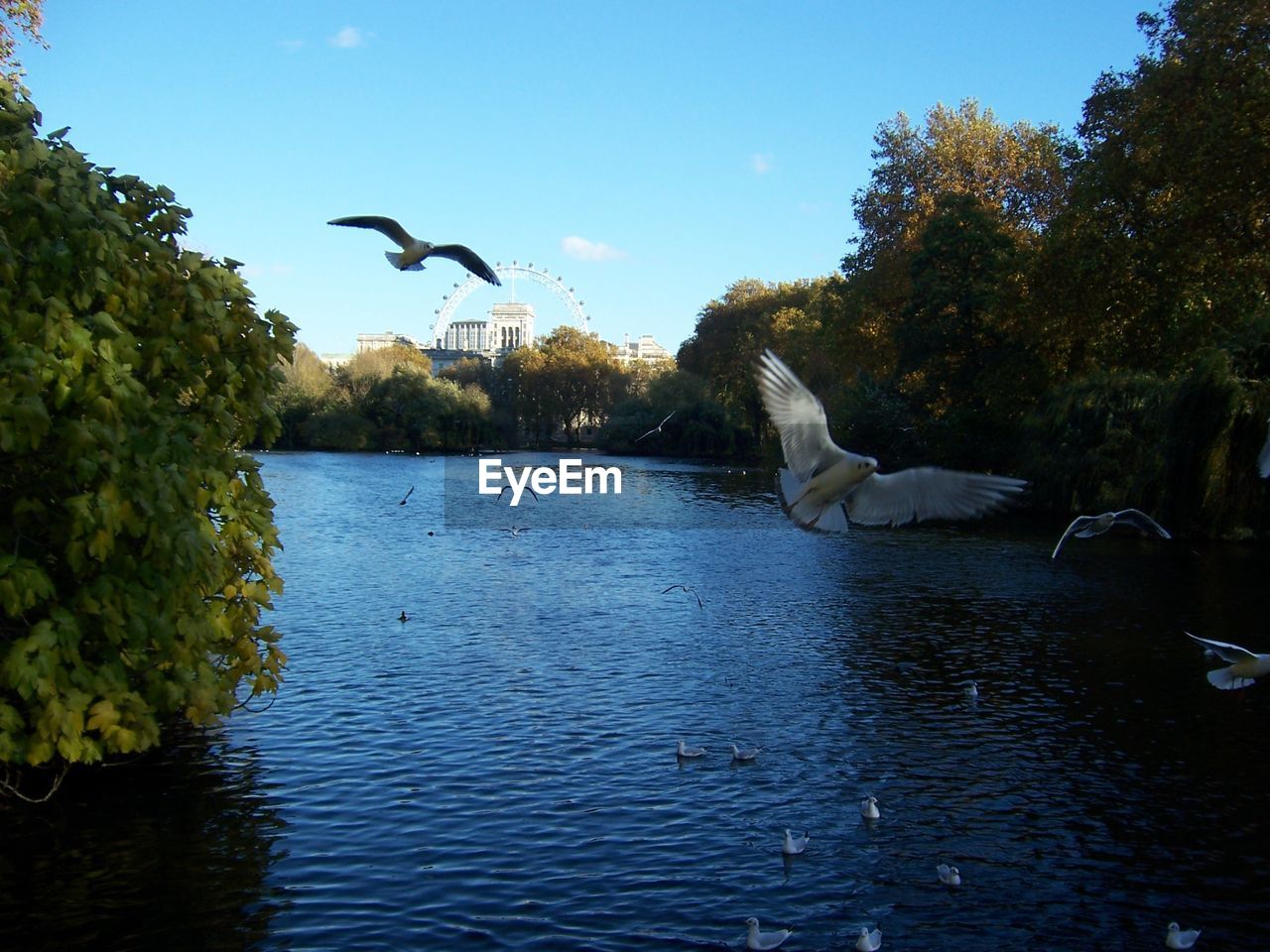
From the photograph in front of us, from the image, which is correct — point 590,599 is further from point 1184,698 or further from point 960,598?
point 1184,698

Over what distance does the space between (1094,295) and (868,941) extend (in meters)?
30.2

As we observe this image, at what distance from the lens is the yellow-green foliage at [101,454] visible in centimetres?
970

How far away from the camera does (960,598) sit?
2656cm

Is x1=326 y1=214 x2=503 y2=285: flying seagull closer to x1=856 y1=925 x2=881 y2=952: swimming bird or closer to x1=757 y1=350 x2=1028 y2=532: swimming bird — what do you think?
x1=757 y1=350 x2=1028 y2=532: swimming bird

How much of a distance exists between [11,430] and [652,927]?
678 centimetres

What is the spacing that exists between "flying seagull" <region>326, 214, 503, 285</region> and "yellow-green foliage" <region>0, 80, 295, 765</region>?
3.09 metres

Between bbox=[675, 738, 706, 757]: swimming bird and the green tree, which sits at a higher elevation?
the green tree

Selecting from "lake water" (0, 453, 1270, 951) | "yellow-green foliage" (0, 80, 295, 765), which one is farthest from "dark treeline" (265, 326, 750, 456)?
"yellow-green foliage" (0, 80, 295, 765)

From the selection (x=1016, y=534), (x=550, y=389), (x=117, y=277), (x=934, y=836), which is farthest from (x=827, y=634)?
(x=550, y=389)

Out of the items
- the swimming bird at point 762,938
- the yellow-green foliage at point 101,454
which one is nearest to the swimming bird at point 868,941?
the swimming bird at point 762,938

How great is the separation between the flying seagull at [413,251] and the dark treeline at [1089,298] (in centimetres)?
1586

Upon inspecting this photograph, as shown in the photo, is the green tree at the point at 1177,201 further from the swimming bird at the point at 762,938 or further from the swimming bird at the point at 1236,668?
the swimming bird at the point at 762,938

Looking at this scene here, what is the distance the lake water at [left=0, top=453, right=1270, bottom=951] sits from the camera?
32.9 ft

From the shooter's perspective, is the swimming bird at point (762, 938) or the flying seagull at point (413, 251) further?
the flying seagull at point (413, 251)
